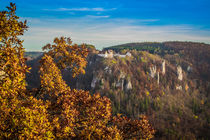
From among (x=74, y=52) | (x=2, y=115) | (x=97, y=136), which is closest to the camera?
(x=2, y=115)

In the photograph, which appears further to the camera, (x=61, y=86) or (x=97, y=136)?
(x=61, y=86)

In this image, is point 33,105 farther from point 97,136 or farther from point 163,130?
point 163,130

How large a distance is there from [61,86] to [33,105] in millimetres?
2900

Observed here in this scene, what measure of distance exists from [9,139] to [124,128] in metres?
7.39

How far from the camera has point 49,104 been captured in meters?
11.2

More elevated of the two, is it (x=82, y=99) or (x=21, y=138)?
(x=82, y=99)

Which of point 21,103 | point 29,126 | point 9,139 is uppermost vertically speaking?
point 21,103

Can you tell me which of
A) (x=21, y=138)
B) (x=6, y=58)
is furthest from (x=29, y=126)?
(x=6, y=58)

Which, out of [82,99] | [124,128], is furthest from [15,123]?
[124,128]

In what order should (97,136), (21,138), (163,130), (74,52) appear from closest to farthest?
(21,138), (97,136), (74,52), (163,130)

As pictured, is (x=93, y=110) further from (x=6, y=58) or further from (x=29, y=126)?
(x=6, y=58)

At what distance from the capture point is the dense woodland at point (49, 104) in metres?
8.90

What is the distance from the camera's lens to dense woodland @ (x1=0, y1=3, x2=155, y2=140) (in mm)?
8896

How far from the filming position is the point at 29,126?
852 cm
